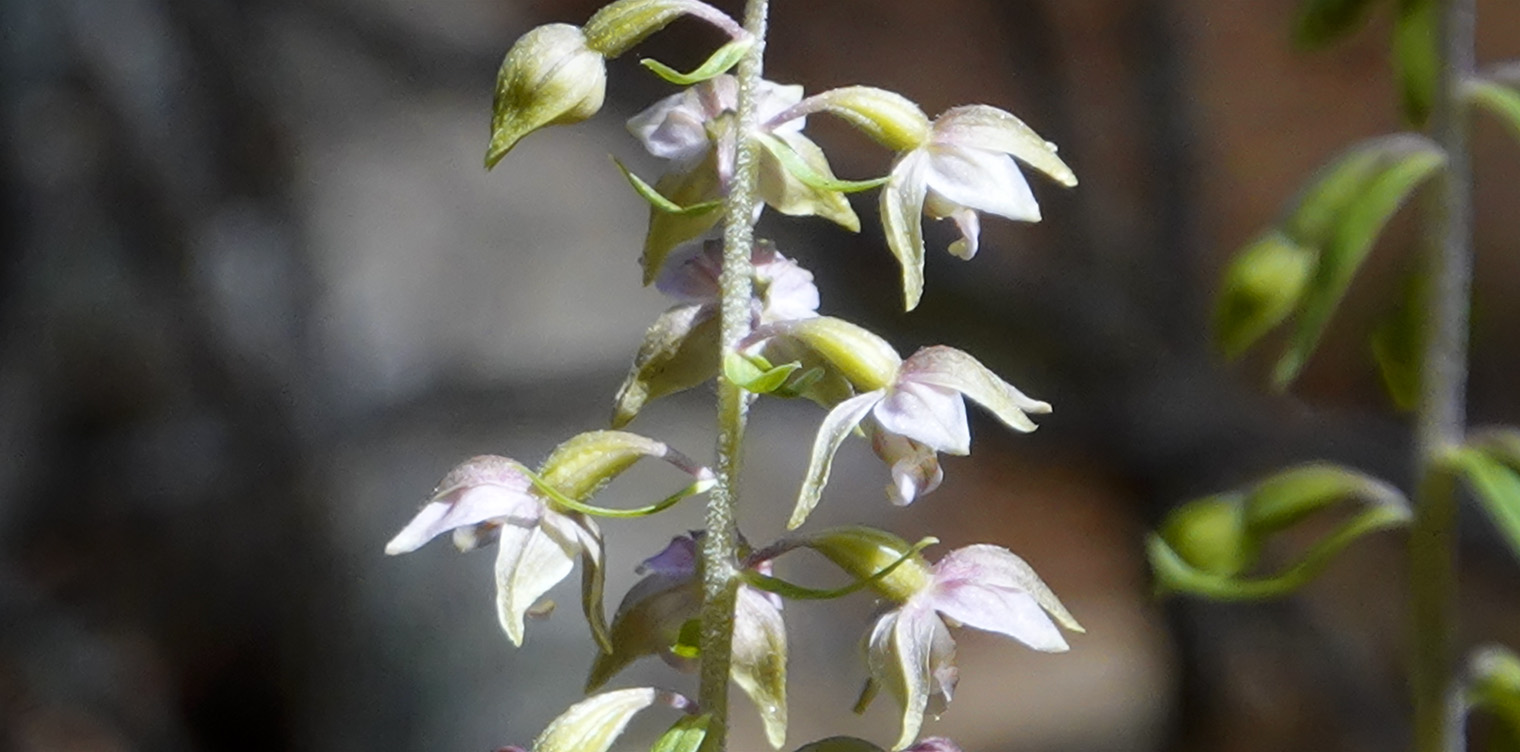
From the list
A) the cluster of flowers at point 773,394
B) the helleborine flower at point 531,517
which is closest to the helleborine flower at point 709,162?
the cluster of flowers at point 773,394

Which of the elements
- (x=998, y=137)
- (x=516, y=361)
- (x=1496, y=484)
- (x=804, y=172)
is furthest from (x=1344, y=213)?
(x=516, y=361)

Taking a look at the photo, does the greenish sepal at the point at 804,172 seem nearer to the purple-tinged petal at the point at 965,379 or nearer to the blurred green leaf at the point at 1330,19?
the purple-tinged petal at the point at 965,379

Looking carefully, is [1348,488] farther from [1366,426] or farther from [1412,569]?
[1366,426]

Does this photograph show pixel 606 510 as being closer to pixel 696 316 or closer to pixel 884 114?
pixel 696 316

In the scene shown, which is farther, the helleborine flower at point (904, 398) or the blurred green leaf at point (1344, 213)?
the blurred green leaf at point (1344, 213)

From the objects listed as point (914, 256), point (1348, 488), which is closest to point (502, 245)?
point (1348, 488)
